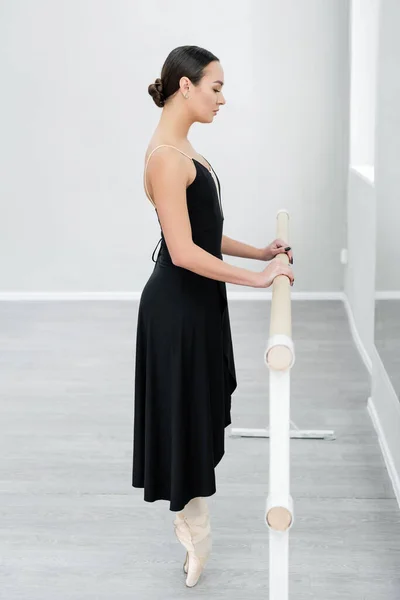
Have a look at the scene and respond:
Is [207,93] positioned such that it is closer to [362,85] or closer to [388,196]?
[388,196]

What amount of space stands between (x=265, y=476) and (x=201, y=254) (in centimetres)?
136

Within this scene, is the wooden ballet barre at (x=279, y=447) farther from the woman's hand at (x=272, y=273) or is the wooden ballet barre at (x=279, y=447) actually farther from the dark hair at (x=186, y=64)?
the dark hair at (x=186, y=64)

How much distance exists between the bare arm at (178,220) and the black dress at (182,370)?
102 millimetres

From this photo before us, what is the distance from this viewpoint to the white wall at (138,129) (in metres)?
5.53

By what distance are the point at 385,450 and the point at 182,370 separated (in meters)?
1.35

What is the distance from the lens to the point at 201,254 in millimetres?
1855

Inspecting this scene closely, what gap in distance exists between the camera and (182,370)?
2035mm

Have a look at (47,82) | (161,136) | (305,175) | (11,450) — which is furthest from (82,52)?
(161,136)

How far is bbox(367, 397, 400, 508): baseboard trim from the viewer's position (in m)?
2.82

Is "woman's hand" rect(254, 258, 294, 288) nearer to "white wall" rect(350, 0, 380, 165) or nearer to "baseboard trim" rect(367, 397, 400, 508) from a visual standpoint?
"baseboard trim" rect(367, 397, 400, 508)

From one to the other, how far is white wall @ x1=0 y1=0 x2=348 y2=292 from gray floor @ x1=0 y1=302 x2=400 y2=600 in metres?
1.37

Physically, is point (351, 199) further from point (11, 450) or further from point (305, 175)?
point (11, 450)

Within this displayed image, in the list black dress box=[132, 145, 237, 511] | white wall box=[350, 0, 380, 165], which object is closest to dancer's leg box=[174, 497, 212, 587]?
black dress box=[132, 145, 237, 511]

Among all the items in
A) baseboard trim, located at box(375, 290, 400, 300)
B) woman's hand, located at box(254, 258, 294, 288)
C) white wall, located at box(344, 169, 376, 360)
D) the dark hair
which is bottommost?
white wall, located at box(344, 169, 376, 360)
